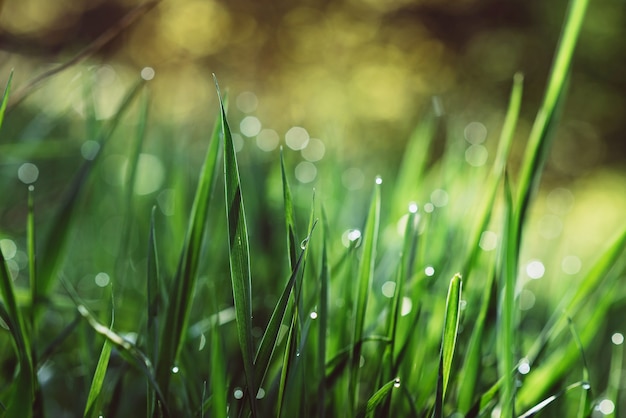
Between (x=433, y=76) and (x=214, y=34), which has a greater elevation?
(x=214, y=34)

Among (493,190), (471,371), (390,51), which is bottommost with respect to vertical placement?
(471,371)

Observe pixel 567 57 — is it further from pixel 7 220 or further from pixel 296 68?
pixel 296 68

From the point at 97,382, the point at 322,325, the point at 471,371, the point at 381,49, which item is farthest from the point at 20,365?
the point at 381,49

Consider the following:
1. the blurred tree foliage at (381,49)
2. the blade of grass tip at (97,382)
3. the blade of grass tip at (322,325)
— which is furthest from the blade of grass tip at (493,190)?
the blurred tree foliage at (381,49)

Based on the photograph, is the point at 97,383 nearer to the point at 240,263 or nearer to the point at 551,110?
the point at 240,263

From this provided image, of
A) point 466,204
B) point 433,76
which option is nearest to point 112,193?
point 466,204

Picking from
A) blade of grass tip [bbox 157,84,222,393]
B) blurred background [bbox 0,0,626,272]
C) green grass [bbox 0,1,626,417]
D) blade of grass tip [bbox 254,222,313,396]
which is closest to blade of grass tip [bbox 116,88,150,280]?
green grass [bbox 0,1,626,417]

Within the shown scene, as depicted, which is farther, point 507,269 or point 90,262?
point 90,262
